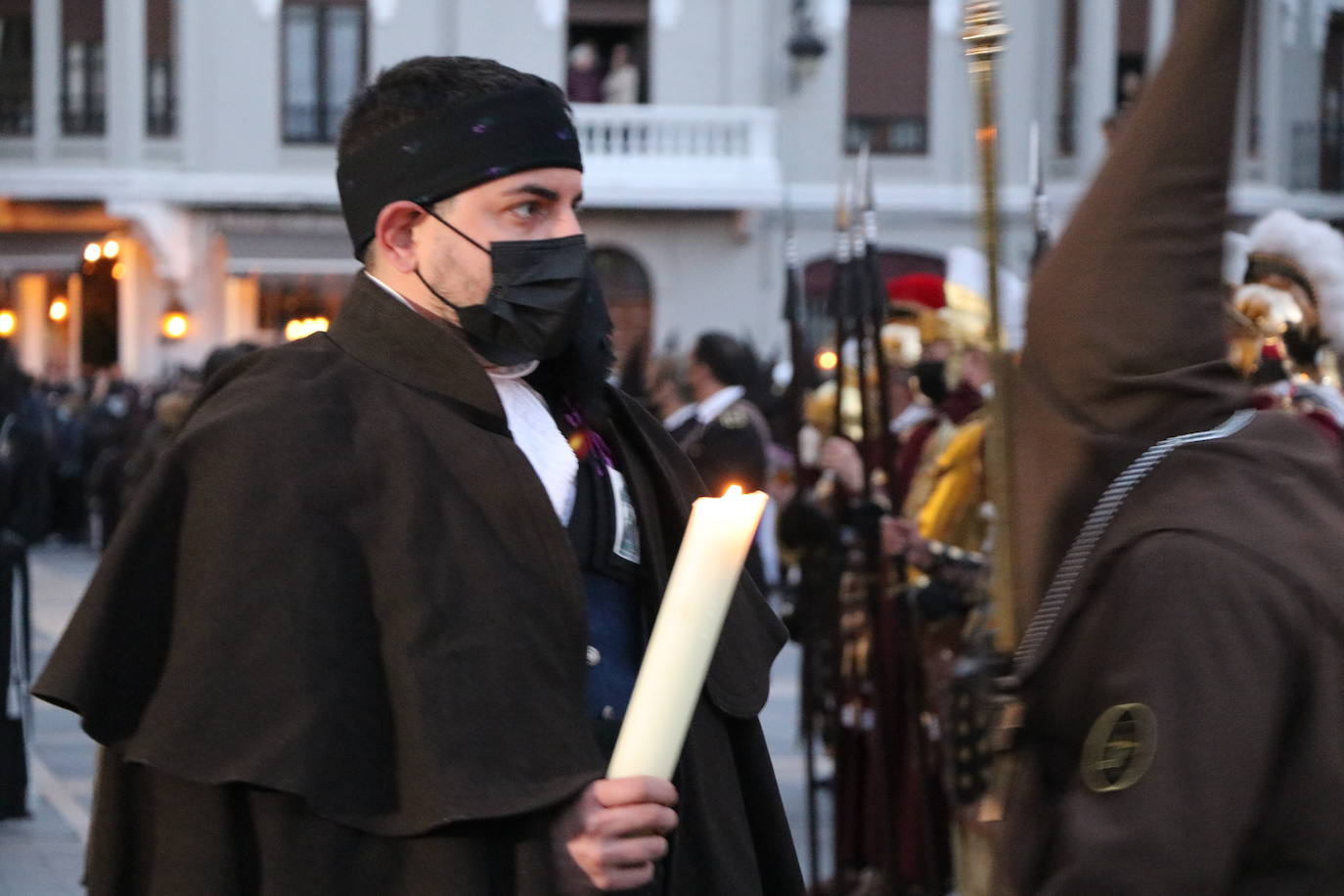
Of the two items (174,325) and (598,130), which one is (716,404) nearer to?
(174,325)

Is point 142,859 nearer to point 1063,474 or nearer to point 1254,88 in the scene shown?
point 1063,474

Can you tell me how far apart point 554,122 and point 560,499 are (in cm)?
48

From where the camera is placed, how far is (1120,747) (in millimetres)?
1738

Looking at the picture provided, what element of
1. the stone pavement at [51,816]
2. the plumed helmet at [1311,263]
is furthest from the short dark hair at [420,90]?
the stone pavement at [51,816]

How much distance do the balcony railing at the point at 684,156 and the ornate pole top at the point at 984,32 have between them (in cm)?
1958

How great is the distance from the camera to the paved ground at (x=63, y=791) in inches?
245

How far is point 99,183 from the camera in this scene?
2231cm

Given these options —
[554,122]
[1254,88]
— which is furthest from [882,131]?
[554,122]

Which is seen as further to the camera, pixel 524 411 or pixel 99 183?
pixel 99 183

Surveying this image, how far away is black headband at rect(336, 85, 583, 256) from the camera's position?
7.75 ft

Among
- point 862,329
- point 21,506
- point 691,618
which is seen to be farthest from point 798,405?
point 691,618

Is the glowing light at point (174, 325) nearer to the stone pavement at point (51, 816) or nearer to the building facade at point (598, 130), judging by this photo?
the building facade at point (598, 130)

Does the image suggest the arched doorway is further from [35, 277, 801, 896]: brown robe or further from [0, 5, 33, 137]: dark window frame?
[35, 277, 801, 896]: brown robe

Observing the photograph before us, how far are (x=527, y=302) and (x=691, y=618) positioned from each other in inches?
24.0
